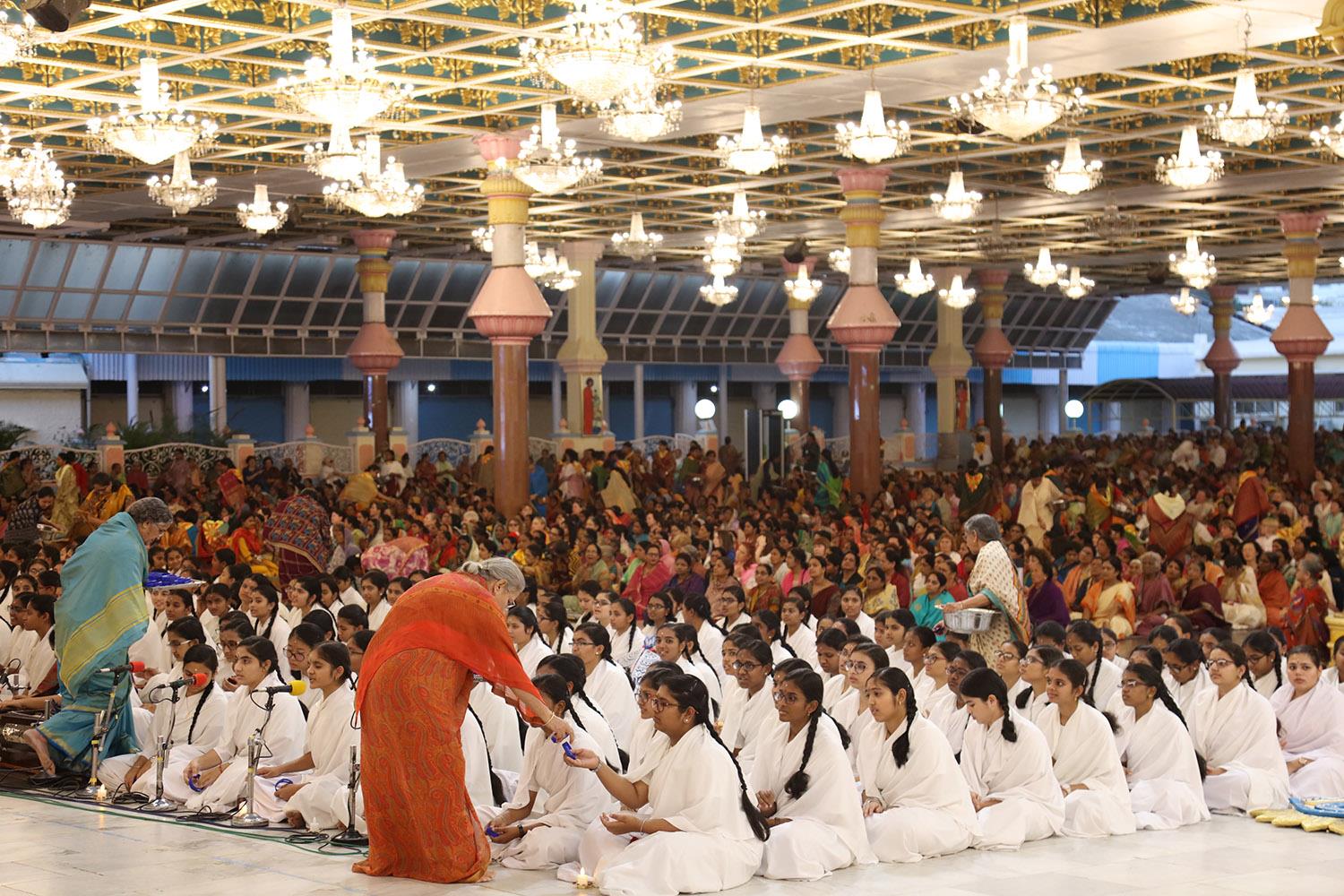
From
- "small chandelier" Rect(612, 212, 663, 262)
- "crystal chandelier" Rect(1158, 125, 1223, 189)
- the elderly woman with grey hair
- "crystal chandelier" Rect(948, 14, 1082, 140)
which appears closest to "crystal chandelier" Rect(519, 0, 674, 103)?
"crystal chandelier" Rect(948, 14, 1082, 140)

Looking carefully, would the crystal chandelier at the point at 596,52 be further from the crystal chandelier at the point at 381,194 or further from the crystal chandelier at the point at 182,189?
the crystal chandelier at the point at 182,189

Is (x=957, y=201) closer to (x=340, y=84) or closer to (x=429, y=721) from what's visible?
(x=340, y=84)

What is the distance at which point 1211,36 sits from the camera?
12367 millimetres

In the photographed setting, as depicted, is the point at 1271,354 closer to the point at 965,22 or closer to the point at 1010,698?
the point at 965,22

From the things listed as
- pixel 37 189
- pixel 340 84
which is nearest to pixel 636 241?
pixel 37 189

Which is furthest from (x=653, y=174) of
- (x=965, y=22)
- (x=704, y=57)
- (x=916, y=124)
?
(x=965, y=22)

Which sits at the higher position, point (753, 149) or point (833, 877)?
point (753, 149)

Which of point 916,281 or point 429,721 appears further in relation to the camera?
point 916,281

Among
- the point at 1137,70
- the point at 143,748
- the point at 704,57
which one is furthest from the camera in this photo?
the point at 1137,70

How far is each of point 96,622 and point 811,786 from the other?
12.8 feet

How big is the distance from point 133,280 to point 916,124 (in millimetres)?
14090

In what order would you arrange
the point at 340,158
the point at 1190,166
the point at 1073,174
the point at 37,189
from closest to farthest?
the point at 340,158 → the point at 1073,174 → the point at 1190,166 → the point at 37,189

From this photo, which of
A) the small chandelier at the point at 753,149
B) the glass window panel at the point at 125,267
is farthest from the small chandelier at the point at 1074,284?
the glass window panel at the point at 125,267

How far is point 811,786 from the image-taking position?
23.3 feet
